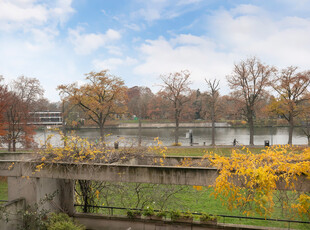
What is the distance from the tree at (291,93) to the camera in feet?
93.1

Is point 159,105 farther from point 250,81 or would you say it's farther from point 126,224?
point 126,224

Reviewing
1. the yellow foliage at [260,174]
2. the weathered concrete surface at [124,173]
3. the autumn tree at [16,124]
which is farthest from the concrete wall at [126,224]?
the autumn tree at [16,124]

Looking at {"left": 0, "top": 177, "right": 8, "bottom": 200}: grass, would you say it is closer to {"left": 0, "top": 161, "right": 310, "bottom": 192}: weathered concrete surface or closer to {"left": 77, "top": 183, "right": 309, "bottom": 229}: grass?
{"left": 77, "top": 183, "right": 309, "bottom": 229}: grass

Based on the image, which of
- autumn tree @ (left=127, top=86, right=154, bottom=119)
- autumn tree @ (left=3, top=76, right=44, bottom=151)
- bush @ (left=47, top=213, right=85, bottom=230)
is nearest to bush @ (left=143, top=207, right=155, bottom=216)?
bush @ (left=47, top=213, right=85, bottom=230)

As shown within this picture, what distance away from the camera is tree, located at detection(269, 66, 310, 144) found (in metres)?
28.4

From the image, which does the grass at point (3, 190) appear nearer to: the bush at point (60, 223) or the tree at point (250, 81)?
the bush at point (60, 223)

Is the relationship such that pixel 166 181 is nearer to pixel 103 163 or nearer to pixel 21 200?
pixel 103 163

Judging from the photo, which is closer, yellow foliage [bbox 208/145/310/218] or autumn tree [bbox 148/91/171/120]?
yellow foliage [bbox 208/145/310/218]

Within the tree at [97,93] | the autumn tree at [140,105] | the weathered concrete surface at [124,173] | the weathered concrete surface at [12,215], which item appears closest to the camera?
the weathered concrete surface at [124,173]

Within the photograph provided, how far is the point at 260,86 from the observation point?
30.1m

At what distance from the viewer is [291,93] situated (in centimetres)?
2920

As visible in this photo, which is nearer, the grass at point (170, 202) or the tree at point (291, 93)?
the grass at point (170, 202)

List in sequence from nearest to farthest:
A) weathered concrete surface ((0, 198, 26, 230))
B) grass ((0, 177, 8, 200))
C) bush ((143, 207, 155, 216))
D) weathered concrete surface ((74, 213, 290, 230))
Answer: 1. weathered concrete surface ((0, 198, 26, 230))
2. weathered concrete surface ((74, 213, 290, 230))
3. bush ((143, 207, 155, 216))
4. grass ((0, 177, 8, 200))

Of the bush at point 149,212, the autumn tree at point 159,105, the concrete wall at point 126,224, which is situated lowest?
the concrete wall at point 126,224
